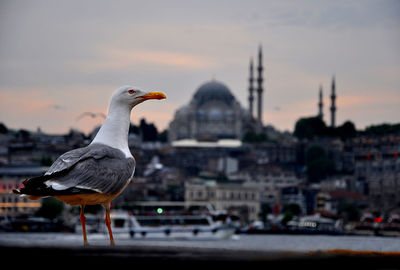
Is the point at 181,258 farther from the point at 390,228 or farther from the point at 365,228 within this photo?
the point at 390,228

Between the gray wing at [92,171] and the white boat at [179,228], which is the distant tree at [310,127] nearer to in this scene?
the white boat at [179,228]

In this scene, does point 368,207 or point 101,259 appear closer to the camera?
point 101,259

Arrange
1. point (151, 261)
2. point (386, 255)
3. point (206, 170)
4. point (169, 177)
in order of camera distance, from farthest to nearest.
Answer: point (206, 170), point (169, 177), point (386, 255), point (151, 261)

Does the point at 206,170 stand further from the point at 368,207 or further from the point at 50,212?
the point at 50,212

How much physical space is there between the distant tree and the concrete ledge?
399 feet

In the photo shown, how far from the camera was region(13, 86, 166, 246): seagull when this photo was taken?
413cm

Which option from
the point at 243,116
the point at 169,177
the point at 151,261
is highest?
the point at 243,116

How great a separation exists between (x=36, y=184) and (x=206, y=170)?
115705mm

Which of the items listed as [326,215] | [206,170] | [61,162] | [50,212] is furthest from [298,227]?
[61,162]

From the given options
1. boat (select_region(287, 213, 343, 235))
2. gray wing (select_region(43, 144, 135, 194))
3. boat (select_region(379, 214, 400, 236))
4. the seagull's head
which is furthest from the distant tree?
gray wing (select_region(43, 144, 135, 194))

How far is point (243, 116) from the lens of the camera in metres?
144

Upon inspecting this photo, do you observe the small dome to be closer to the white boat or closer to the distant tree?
the distant tree

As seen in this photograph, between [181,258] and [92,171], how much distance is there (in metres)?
1.53

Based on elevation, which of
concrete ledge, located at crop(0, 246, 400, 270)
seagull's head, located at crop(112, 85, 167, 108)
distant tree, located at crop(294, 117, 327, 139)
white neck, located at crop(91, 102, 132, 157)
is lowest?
concrete ledge, located at crop(0, 246, 400, 270)
